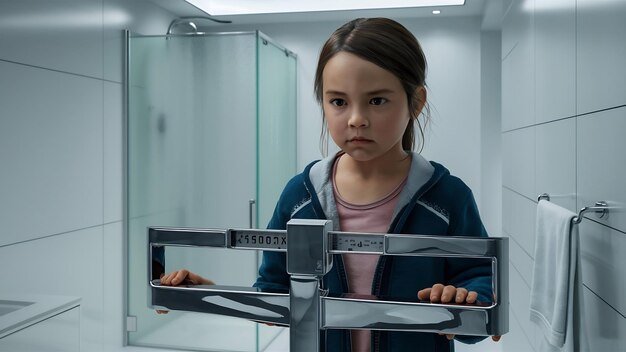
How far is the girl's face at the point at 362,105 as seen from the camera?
2.24 feet

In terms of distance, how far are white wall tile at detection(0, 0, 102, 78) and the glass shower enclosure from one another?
0.27m

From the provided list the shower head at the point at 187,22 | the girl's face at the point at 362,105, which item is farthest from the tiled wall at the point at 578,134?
the shower head at the point at 187,22

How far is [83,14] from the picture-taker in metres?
2.27

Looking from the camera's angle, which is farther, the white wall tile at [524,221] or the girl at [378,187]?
the white wall tile at [524,221]

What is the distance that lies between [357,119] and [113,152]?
6.72 ft

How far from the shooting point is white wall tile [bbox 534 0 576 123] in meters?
1.34

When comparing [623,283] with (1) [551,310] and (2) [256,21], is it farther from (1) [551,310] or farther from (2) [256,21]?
(2) [256,21]

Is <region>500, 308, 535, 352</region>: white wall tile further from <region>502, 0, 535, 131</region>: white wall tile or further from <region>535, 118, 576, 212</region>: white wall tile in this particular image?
<region>502, 0, 535, 131</region>: white wall tile

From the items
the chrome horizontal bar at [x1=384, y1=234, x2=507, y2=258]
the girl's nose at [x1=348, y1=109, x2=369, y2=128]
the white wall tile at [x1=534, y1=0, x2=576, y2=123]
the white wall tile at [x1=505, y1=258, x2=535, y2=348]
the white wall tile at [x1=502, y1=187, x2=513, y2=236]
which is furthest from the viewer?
the white wall tile at [x1=502, y1=187, x2=513, y2=236]

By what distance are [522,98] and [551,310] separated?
92 centimetres

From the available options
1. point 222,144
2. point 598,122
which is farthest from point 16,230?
point 598,122

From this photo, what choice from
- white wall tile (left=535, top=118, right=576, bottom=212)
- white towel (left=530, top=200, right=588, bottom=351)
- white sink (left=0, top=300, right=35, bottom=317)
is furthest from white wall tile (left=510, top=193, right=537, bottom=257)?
white sink (left=0, top=300, right=35, bottom=317)

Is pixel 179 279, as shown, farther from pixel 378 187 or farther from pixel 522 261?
pixel 522 261

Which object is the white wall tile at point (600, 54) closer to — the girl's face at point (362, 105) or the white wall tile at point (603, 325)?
the white wall tile at point (603, 325)
